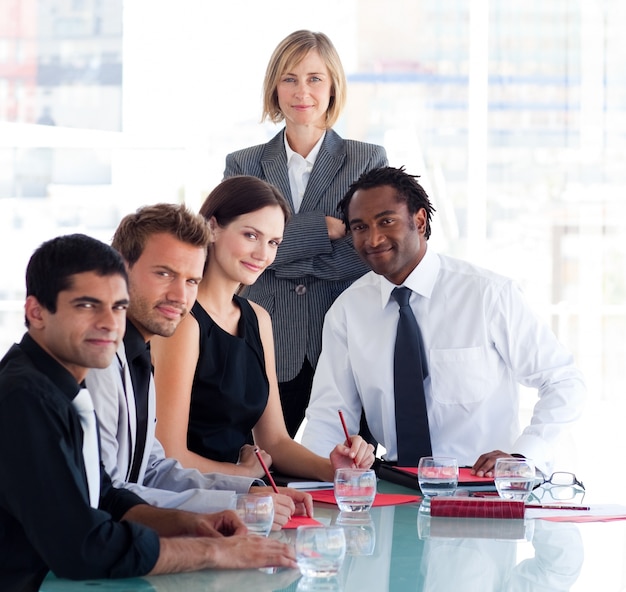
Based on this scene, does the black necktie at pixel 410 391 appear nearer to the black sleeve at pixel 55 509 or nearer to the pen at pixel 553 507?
the pen at pixel 553 507

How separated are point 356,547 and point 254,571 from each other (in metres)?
0.22

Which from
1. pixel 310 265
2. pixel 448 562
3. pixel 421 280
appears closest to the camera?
pixel 448 562

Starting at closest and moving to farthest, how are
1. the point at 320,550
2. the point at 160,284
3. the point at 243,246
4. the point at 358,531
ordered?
the point at 320,550, the point at 358,531, the point at 160,284, the point at 243,246

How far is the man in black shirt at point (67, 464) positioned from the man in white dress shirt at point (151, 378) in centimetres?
17

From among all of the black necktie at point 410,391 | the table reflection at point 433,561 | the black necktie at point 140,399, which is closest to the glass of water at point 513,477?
the table reflection at point 433,561

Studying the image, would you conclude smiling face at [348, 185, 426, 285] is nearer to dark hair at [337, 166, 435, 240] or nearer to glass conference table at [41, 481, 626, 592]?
dark hair at [337, 166, 435, 240]

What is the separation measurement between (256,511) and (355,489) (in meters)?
0.28

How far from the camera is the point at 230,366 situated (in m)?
2.47

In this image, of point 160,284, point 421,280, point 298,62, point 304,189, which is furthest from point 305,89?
point 160,284

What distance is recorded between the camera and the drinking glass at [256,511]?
159 cm

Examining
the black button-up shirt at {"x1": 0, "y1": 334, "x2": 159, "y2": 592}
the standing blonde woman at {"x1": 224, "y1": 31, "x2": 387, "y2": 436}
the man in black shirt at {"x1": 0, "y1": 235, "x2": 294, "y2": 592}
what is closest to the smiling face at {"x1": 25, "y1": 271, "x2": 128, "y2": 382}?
the man in black shirt at {"x1": 0, "y1": 235, "x2": 294, "y2": 592}

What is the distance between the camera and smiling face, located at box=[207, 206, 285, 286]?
255 centimetres

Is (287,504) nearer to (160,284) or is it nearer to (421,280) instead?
(160,284)

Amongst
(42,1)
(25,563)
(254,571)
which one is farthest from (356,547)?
(42,1)
